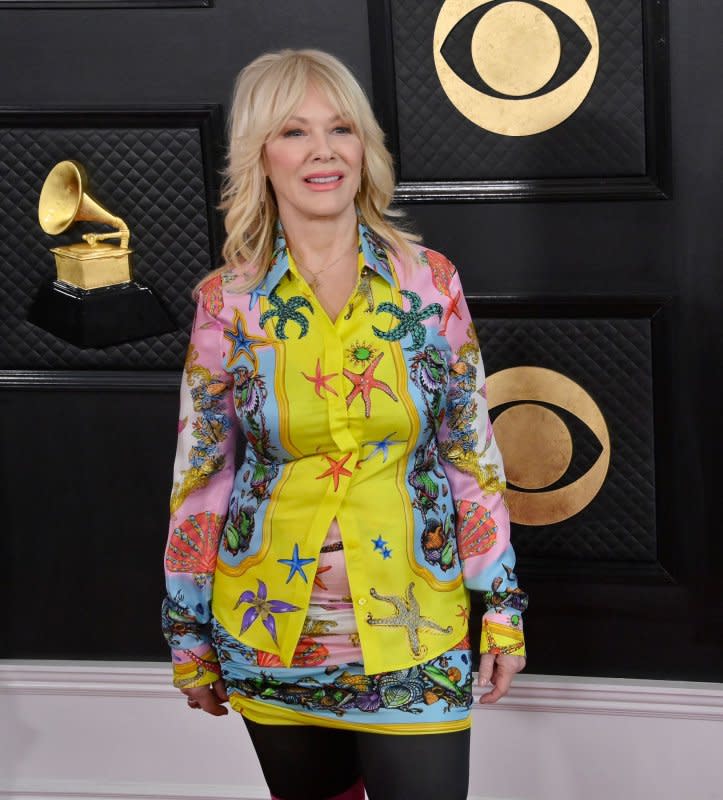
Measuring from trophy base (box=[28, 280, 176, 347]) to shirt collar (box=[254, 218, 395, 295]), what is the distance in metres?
0.69

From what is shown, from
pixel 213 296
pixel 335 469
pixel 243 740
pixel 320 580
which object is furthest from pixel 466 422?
pixel 243 740

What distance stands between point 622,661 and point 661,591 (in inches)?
6.9

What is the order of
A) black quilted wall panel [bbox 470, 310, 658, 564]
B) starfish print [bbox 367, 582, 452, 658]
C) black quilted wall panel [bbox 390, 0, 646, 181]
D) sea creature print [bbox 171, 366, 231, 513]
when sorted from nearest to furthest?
starfish print [bbox 367, 582, 452, 658], sea creature print [bbox 171, 366, 231, 513], black quilted wall panel [bbox 390, 0, 646, 181], black quilted wall panel [bbox 470, 310, 658, 564]

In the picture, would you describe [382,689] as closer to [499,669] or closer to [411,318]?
[499,669]

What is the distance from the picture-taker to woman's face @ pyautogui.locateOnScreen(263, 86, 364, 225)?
1.76 meters

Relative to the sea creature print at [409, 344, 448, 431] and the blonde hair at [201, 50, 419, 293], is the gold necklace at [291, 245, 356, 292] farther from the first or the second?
the sea creature print at [409, 344, 448, 431]

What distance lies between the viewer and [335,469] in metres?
1.77

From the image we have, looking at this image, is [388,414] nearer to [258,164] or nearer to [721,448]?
[258,164]

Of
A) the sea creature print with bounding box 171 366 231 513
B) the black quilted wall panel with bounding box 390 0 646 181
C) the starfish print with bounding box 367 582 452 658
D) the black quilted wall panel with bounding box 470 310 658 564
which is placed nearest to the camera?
the starfish print with bounding box 367 582 452 658

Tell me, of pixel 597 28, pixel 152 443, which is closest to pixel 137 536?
pixel 152 443

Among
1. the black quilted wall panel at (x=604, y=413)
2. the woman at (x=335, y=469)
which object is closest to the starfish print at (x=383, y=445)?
the woman at (x=335, y=469)

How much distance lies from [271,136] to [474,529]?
2.16ft

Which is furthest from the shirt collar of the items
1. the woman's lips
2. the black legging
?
the black legging

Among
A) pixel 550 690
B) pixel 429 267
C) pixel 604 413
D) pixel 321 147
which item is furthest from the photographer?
pixel 550 690
